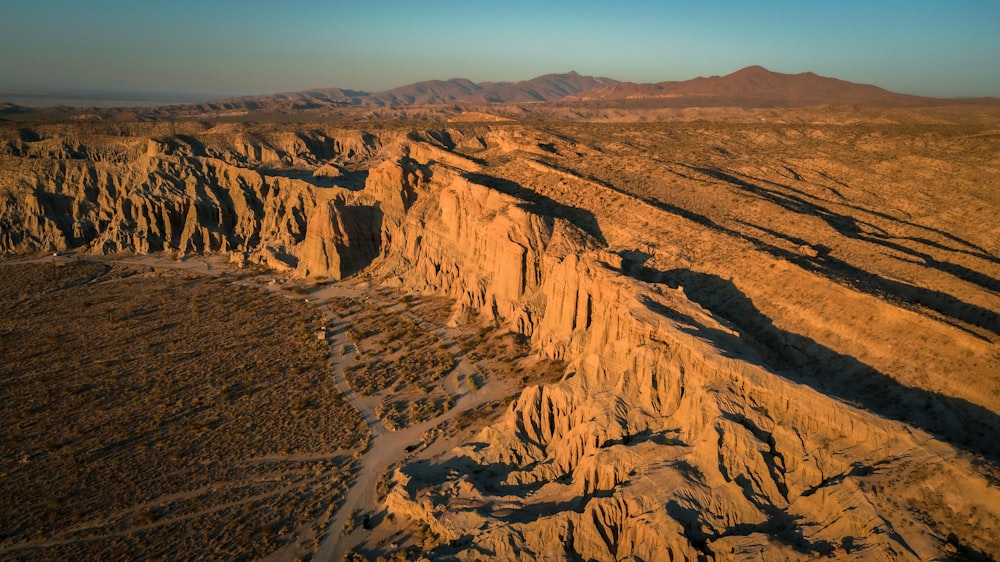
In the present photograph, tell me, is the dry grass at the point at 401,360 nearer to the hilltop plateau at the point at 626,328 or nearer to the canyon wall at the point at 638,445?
the hilltop plateau at the point at 626,328

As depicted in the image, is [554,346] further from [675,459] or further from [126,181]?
[126,181]

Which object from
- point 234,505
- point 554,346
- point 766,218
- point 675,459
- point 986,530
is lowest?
point 234,505

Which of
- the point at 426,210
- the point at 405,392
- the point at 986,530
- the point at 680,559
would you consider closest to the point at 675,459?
the point at 680,559

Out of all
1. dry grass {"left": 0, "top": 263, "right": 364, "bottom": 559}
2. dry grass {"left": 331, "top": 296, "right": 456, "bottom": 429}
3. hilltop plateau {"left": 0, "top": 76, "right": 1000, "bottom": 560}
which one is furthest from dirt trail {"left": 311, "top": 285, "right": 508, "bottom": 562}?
dry grass {"left": 0, "top": 263, "right": 364, "bottom": 559}

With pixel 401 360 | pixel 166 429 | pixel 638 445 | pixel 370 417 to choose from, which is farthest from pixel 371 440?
pixel 638 445

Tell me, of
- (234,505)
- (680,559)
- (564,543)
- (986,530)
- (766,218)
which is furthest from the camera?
(766,218)

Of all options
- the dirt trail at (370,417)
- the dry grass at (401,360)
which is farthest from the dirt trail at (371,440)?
the dry grass at (401,360)
